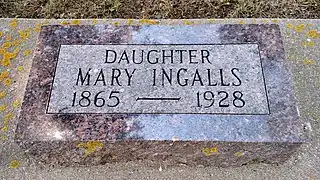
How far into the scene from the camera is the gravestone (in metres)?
2.33

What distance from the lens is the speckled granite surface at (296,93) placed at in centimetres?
252

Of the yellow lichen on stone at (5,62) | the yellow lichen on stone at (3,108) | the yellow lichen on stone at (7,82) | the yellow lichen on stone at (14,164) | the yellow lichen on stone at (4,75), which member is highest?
the yellow lichen on stone at (5,62)

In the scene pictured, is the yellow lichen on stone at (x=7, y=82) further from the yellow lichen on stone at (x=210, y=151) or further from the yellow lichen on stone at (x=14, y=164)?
the yellow lichen on stone at (x=210, y=151)

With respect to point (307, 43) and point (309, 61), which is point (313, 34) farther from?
point (309, 61)

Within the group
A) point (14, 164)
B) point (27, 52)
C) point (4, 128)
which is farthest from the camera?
point (27, 52)

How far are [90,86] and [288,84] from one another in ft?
3.64

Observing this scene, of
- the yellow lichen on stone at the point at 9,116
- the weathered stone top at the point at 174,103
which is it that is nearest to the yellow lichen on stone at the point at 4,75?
the yellow lichen on stone at the point at 9,116

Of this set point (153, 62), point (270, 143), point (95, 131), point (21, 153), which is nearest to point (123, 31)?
point (153, 62)

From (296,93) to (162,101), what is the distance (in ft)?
3.12

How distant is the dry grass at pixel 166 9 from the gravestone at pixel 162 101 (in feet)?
2.86

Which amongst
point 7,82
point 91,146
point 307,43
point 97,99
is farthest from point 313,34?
point 7,82

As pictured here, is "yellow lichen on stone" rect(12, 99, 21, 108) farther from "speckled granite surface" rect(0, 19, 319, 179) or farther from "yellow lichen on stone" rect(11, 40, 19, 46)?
"yellow lichen on stone" rect(11, 40, 19, 46)

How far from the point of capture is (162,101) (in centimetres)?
243

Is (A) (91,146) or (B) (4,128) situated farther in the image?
(B) (4,128)
